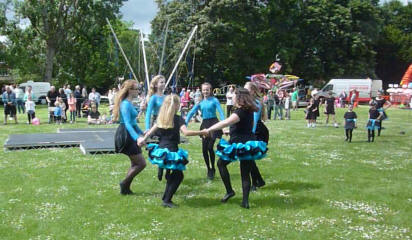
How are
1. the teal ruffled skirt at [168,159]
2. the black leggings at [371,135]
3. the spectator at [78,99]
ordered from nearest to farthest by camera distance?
the teal ruffled skirt at [168,159] → the black leggings at [371,135] → the spectator at [78,99]

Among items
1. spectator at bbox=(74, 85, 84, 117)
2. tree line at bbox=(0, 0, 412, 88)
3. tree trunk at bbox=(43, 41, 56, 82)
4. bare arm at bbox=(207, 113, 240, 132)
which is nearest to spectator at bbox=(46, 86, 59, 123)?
spectator at bbox=(74, 85, 84, 117)

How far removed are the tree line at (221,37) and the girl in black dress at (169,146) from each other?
35481 millimetres

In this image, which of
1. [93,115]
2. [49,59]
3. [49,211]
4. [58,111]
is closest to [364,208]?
[49,211]

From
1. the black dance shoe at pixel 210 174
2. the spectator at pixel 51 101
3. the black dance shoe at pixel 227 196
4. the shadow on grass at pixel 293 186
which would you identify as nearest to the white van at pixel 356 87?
the spectator at pixel 51 101

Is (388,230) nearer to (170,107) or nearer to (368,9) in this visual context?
(170,107)

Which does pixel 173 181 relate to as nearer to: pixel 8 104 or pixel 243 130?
pixel 243 130

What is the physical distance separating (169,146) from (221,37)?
4061 cm

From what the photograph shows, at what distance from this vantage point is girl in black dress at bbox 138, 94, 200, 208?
6570 millimetres

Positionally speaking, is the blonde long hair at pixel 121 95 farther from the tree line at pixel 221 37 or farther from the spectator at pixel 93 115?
the tree line at pixel 221 37

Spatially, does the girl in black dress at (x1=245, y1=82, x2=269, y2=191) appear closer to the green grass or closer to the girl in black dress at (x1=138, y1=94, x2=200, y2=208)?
the green grass

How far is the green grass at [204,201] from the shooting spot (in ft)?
19.3

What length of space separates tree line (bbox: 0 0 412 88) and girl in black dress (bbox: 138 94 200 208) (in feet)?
116

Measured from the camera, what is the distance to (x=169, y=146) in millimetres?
6742

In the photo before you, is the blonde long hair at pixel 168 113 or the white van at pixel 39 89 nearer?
the blonde long hair at pixel 168 113
